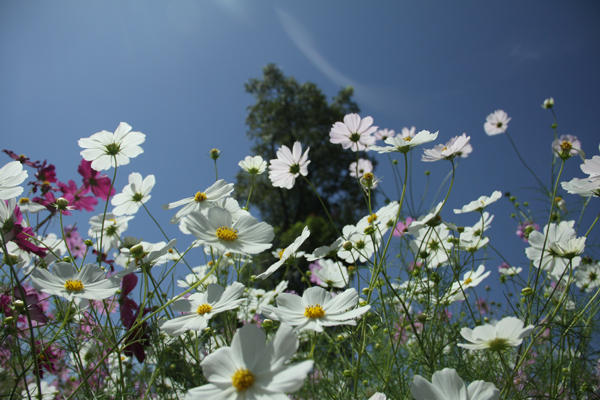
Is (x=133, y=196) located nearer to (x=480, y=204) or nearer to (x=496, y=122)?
(x=480, y=204)

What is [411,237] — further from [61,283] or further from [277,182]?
[61,283]

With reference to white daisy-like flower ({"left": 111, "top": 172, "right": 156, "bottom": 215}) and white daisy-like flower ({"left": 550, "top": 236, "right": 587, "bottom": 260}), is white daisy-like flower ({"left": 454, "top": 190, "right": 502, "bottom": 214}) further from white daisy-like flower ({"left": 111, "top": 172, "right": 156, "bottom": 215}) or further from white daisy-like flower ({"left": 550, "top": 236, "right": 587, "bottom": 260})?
white daisy-like flower ({"left": 111, "top": 172, "right": 156, "bottom": 215})

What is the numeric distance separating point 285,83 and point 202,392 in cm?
798

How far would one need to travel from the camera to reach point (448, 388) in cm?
38

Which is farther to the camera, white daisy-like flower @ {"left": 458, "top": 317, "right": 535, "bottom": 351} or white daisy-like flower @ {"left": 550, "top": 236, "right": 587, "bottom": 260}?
white daisy-like flower @ {"left": 550, "top": 236, "right": 587, "bottom": 260}

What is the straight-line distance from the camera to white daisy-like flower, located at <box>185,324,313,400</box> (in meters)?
0.30

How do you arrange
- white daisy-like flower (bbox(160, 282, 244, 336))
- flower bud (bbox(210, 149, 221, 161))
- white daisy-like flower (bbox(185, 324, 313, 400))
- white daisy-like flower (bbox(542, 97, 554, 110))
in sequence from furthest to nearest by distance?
white daisy-like flower (bbox(542, 97, 554, 110)) → flower bud (bbox(210, 149, 221, 161)) → white daisy-like flower (bbox(160, 282, 244, 336)) → white daisy-like flower (bbox(185, 324, 313, 400))

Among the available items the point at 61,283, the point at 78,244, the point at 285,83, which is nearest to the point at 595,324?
the point at 61,283

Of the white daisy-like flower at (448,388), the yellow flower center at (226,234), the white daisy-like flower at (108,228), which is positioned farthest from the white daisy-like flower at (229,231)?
the white daisy-like flower at (108,228)

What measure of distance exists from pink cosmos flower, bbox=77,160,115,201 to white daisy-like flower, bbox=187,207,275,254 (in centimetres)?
69

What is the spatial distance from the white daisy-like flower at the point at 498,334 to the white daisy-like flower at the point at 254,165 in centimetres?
56

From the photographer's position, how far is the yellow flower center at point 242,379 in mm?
313

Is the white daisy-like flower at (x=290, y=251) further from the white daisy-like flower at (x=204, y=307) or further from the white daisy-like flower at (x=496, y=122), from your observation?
the white daisy-like flower at (x=496, y=122)

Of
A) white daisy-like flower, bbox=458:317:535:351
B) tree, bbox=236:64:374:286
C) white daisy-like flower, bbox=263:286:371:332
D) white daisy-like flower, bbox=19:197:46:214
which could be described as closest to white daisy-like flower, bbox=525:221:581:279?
white daisy-like flower, bbox=458:317:535:351
